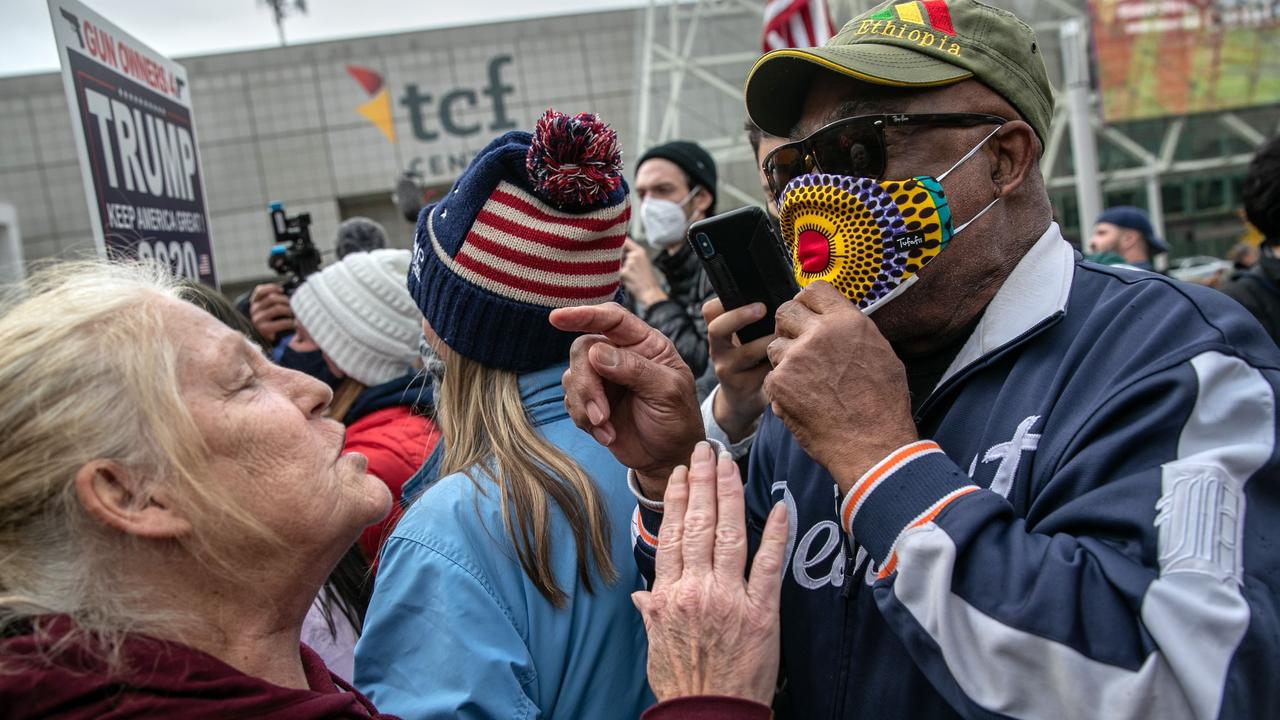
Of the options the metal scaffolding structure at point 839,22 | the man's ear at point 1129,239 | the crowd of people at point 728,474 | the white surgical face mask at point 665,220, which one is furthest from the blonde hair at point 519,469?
the metal scaffolding structure at point 839,22

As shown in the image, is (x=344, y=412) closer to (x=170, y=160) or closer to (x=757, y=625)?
(x=170, y=160)

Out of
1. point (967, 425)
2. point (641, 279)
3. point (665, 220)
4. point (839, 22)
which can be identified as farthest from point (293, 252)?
point (839, 22)

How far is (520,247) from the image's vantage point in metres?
1.92

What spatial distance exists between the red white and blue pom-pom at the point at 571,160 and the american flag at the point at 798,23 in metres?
3.00

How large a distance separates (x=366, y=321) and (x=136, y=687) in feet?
Answer: 7.36

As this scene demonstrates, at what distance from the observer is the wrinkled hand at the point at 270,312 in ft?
14.2

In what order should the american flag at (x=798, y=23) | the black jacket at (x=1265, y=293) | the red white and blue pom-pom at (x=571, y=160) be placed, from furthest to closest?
1. the american flag at (x=798, y=23)
2. the black jacket at (x=1265, y=293)
3. the red white and blue pom-pom at (x=571, y=160)

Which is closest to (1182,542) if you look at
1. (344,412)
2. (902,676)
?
(902,676)

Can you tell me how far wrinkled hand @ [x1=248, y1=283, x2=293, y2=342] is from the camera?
4.32m

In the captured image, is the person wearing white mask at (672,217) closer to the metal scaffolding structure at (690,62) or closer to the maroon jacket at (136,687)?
the maroon jacket at (136,687)

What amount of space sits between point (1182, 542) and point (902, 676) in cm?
50

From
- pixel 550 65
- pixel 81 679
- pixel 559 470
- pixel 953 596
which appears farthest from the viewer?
pixel 550 65

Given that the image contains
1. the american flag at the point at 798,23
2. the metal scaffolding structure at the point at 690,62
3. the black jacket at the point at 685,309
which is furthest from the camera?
the metal scaffolding structure at the point at 690,62

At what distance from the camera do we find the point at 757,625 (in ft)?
4.52
